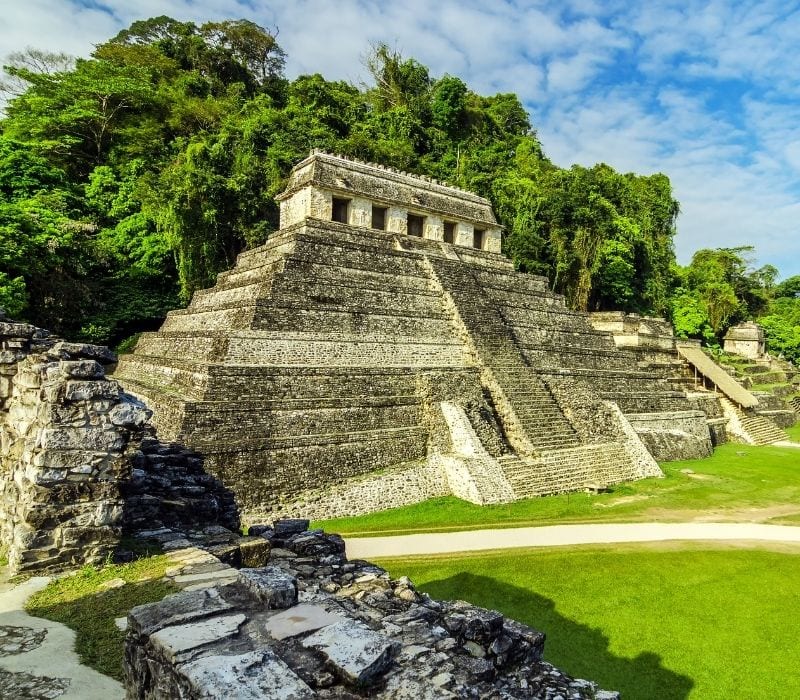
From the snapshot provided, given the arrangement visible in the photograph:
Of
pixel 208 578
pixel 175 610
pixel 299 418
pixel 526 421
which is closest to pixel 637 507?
pixel 526 421

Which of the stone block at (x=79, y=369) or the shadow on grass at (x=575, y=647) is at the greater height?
the stone block at (x=79, y=369)

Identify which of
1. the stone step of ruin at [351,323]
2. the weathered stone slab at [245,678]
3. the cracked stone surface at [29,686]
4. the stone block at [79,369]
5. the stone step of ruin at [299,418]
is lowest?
the cracked stone surface at [29,686]

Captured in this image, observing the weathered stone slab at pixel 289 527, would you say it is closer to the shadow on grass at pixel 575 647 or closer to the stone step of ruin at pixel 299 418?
the shadow on grass at pixel 575 647

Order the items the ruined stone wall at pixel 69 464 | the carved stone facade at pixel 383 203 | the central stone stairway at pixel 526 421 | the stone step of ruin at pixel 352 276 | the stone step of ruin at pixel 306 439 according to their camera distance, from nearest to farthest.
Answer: the ruined stone wall at pixel 69 464, the stone step of ruin at pixel 306 439, the central stone stairway at pixel 526 421, the stone step of ruin at pixel 352 276, the carved stone facade at pixel 383 203

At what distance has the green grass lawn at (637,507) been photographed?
12352 millimetres

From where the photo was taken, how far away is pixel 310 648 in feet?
11.2

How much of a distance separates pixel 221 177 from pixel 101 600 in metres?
23.7

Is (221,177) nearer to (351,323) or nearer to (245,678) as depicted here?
(351,323)

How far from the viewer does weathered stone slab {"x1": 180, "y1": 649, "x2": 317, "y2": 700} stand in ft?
9.27

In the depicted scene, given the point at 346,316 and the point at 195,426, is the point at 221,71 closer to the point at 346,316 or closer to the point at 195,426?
the point at 346,316

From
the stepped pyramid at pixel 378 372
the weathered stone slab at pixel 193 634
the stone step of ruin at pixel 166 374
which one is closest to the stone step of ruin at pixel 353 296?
the stepped pyramid at pixel 378 372

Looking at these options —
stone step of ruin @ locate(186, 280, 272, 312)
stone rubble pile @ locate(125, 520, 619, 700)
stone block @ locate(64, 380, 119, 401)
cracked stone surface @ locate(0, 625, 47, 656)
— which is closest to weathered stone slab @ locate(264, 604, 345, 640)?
stone rubble pile @ locate(125, 520, 619, 700)

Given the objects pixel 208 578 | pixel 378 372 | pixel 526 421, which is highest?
pixel 378 372

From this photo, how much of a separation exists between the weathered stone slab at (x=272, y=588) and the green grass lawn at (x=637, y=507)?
24.8ft
